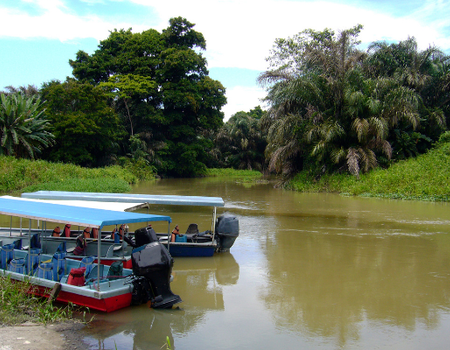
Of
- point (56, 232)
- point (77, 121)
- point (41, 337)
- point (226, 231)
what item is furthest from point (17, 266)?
point (77, 121)

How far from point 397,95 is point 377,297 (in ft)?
60.5

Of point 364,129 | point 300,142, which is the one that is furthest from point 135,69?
point 364,129

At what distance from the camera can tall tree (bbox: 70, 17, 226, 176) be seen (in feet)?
119

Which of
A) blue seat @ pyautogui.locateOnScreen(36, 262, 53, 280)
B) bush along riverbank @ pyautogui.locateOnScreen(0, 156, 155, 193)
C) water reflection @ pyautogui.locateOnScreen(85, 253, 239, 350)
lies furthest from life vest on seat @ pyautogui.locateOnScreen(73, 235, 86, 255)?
bush along riverbank @ pyautogui.locateOnScreen(0, 156, 155, 193)

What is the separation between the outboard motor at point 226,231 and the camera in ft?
32.4

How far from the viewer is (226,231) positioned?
32.3 ft

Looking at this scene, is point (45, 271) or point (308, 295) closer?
point (45, 271)

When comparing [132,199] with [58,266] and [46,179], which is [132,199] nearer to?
[58,266]

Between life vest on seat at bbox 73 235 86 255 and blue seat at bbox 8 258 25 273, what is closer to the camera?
blue seat at bbox 8 258 25 273

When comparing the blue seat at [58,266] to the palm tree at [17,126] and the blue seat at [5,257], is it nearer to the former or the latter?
the blue seat at [5,257]

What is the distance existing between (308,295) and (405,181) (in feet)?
52.5

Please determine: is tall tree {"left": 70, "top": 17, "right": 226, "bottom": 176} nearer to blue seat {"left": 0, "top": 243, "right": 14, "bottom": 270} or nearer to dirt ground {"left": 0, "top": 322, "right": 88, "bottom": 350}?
blue seat {"left": 0, "top": 243, "right": 14, "bottom": 270}

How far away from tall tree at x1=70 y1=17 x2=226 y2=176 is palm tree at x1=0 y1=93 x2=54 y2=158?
10.6 meters

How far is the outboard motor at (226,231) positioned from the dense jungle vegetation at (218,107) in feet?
46.4
